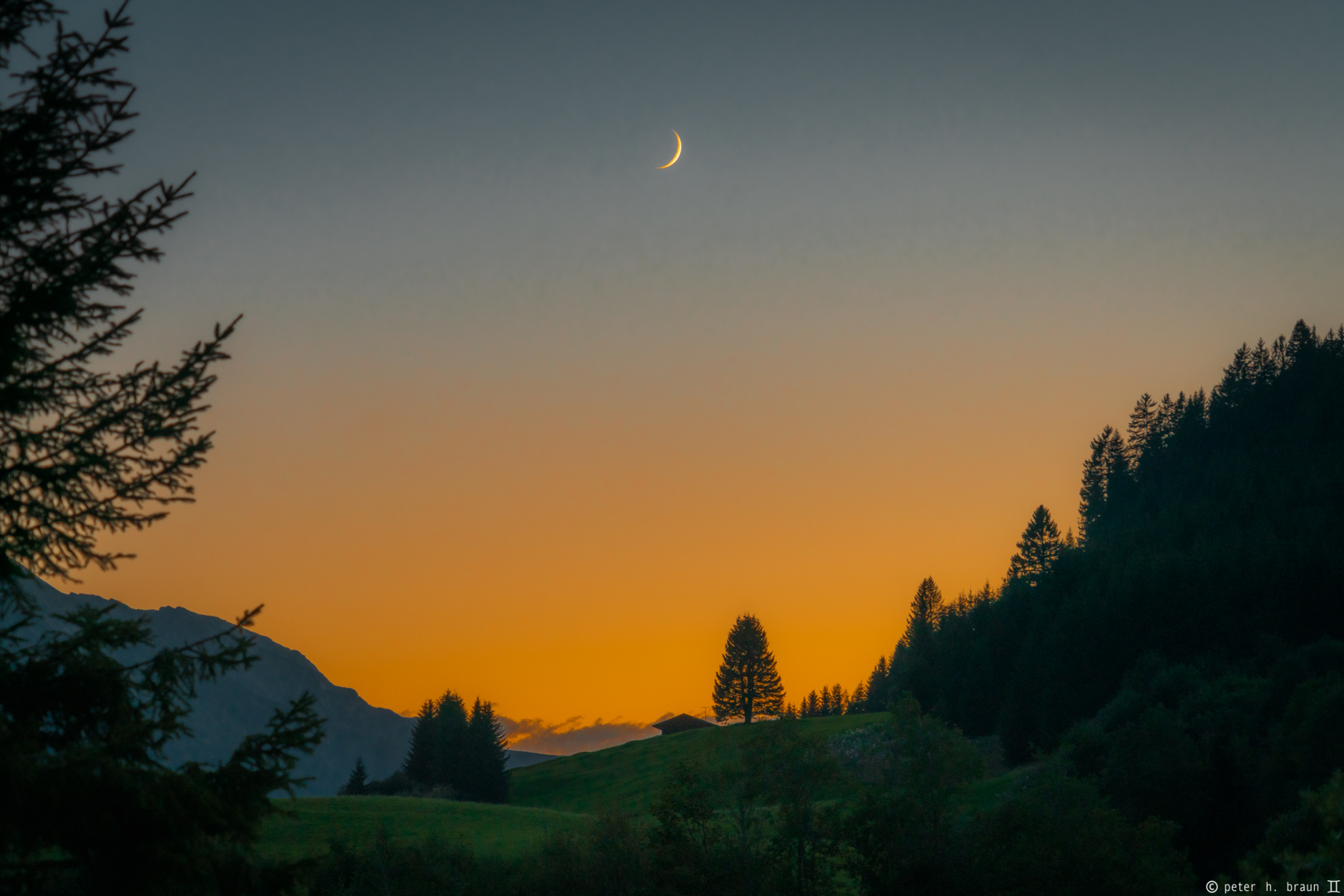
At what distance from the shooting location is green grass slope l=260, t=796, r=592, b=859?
162 feet

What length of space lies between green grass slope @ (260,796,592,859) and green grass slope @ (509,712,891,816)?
13.6 meters

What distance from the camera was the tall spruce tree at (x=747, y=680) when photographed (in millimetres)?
120125

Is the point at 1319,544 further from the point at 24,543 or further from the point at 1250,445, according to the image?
the point at 24,543

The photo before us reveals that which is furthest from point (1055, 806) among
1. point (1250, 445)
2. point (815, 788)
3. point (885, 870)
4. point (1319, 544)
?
point (1250, 445)

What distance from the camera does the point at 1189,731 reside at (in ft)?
173

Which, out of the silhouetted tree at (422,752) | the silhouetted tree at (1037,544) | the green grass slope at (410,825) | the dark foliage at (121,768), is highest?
the silhouetted tree at (1037,544)

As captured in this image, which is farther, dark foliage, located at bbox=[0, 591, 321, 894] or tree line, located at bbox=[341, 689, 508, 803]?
tree line, located at bbox=[341, 689, 508, 803]

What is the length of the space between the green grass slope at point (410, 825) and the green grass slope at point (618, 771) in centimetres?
1362

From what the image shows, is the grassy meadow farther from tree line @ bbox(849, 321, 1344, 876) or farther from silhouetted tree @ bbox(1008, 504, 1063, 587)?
silhouetted tree @ bbox(1008, 504, 1063, 587)

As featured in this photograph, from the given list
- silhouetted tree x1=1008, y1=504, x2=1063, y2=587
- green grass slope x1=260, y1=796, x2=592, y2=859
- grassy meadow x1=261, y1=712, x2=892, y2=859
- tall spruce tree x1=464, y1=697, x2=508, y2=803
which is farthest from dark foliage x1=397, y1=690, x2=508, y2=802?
silhouetted tree x1=1008, y1=504, x2=1063, y2=587

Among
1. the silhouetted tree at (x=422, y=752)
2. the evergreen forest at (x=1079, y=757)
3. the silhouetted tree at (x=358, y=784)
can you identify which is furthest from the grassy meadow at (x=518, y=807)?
the silhouetted tree at (x=358, y=784)

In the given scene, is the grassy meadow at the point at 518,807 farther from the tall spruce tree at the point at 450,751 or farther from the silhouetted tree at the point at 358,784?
the silhouetted tree at the point at 358,784

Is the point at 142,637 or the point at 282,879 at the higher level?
the point at 142,637

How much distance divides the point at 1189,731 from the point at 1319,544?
37463mm
